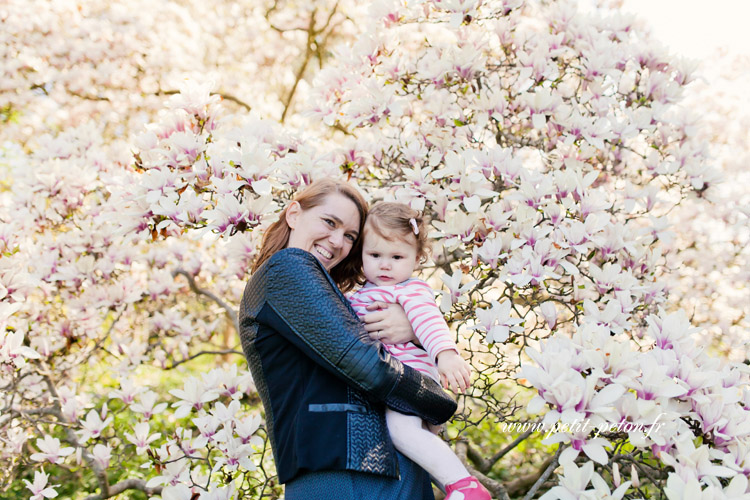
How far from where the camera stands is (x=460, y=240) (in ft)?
7.13

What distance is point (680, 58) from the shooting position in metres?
2.68

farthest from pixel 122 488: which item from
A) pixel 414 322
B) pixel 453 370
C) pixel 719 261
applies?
pixel 719 261

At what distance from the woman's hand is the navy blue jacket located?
22cm

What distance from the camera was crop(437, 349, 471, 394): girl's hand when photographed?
1.58 metres

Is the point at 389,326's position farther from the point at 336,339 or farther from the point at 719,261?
the point at 719,261

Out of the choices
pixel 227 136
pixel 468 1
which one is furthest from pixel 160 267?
pixel 468 1

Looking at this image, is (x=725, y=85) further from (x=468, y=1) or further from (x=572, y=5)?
(x=468, y=1)

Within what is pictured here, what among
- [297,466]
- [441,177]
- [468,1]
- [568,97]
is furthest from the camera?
[568,97]

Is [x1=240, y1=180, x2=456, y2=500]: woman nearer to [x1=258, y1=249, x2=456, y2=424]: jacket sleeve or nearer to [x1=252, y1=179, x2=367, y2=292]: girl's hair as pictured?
[x1=258, y1=249, x2=456, y2=424]: jacket sleeve

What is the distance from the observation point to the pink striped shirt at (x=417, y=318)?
5.46ft

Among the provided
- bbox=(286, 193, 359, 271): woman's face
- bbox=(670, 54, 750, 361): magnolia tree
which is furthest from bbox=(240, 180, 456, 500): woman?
bbox=(670, 54, 750, 361): magnolia tree

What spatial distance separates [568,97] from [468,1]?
30.7 inches

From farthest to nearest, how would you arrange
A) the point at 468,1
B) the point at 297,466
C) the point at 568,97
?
the point at 568,97 → the point at 468,1 → the point at 297,466

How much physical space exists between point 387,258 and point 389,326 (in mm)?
349
